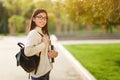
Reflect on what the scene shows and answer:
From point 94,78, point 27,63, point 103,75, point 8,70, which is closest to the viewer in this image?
point 27,63

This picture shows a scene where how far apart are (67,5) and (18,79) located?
5.76 m

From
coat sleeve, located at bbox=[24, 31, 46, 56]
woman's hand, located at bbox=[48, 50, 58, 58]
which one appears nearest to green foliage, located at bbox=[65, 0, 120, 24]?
woman's hand, located at bbox=[48, 50, 58, 58]

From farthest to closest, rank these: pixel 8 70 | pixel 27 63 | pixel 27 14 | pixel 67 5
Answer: pixel 27 14 → pixel 67 5 → pixel 8 70 → pixel 27 63

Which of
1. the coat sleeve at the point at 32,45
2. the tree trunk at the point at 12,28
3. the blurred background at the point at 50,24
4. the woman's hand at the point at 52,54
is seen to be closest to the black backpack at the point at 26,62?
the coat sleeve at the point at 32,45

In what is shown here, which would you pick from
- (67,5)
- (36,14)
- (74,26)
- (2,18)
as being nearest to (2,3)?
(2,18)

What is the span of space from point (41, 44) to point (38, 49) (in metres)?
0.09

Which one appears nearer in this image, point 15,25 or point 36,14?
point 36,14

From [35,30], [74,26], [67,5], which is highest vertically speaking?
[35,30]

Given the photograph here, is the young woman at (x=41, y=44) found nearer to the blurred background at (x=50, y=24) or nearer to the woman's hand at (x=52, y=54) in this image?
the woman's hand at (x=52, y=54)

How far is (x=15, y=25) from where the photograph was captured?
143ft

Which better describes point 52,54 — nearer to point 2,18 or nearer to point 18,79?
point 18,79

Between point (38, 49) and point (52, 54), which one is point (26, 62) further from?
point (52, 54)

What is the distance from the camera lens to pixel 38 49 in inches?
221

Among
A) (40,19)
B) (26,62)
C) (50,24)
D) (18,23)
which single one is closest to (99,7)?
(40,19)
